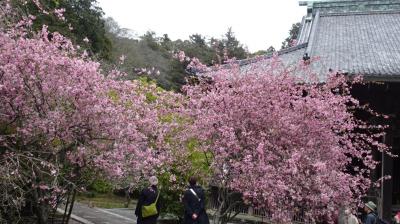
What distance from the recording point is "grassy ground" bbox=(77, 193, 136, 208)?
23203mm

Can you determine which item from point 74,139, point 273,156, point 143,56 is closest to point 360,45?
point 273,156

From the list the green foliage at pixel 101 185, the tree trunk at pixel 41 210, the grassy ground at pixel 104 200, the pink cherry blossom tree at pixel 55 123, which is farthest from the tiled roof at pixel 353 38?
the grassy ground at pixel 104 200

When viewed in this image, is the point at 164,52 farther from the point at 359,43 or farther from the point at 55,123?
the point at 55,123

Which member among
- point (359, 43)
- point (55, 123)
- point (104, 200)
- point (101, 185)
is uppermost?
point (359, 43)

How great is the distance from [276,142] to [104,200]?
64.9ft

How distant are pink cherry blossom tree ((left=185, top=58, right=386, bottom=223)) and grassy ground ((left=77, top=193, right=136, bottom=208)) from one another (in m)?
15.2

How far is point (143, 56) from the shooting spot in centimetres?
5066

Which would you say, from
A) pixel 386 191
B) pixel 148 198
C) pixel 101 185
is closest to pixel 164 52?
pixel 101 185

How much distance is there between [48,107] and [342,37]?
13.5m

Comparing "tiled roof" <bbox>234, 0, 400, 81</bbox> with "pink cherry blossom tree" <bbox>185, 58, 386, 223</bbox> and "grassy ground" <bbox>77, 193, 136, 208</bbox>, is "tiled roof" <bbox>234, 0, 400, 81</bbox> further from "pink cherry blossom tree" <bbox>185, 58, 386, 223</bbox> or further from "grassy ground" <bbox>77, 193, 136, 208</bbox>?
"grassy ground" <bbox>77, 193, 136, 208</bbox>

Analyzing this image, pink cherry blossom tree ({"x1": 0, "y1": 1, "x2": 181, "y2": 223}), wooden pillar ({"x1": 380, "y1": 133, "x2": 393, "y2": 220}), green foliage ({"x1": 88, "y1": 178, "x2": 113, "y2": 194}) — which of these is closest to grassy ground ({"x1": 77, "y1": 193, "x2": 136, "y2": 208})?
green foliage ({"x1": 88, "y1": 178, "x2": 113, "y2": 194})

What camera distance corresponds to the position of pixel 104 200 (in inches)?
1032

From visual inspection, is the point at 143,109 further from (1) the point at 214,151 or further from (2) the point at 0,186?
(2) the point at 0,186

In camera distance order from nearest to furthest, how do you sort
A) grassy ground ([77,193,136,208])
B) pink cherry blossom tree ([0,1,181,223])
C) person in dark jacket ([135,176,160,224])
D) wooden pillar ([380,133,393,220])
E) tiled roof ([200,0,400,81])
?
pink cherry blossom tree ([0,1,181,223]) → person in dark jacket ([135,176,160,224]) → wooden pillar ([380,133,393,220]) → tiled roof ([200,0,400,81]) → grassy ground ([77,193,136,208])
